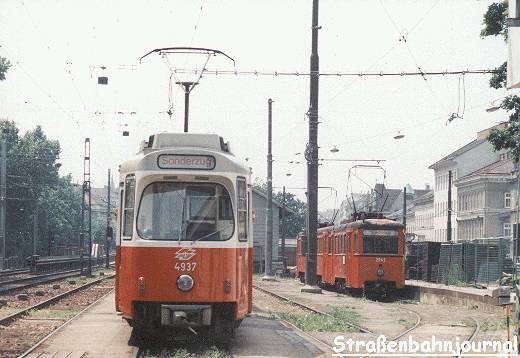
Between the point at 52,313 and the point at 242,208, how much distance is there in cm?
996

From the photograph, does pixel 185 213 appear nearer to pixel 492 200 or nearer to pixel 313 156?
pixel 313 156

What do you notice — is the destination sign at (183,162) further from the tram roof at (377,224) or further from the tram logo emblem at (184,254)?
the tram roof at (377,224)

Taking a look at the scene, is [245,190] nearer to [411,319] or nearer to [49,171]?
[411,319]

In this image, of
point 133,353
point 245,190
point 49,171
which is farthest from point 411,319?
point 49,171

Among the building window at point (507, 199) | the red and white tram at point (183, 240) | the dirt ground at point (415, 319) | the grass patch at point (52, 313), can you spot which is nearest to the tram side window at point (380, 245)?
the dirt ground at point (415, 319)

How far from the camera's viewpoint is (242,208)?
50.4 feet

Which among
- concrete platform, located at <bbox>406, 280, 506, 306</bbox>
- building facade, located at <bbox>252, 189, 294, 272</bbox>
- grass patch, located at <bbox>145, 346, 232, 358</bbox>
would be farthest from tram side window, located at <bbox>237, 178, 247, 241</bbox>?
building facade, located at <bbox>252, 189, 294, 272</bbox>

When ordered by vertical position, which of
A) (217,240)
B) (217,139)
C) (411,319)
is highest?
(217,139)

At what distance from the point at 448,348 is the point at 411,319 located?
24.7 ft

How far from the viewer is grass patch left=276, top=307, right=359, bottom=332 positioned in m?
19.8

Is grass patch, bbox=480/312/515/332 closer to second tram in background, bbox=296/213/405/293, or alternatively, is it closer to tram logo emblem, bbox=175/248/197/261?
tram logo emblem, bbox=175/248/197/261

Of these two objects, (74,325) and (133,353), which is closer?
(133,353)

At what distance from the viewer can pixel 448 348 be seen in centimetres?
1593

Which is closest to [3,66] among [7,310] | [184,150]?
[7,310]
